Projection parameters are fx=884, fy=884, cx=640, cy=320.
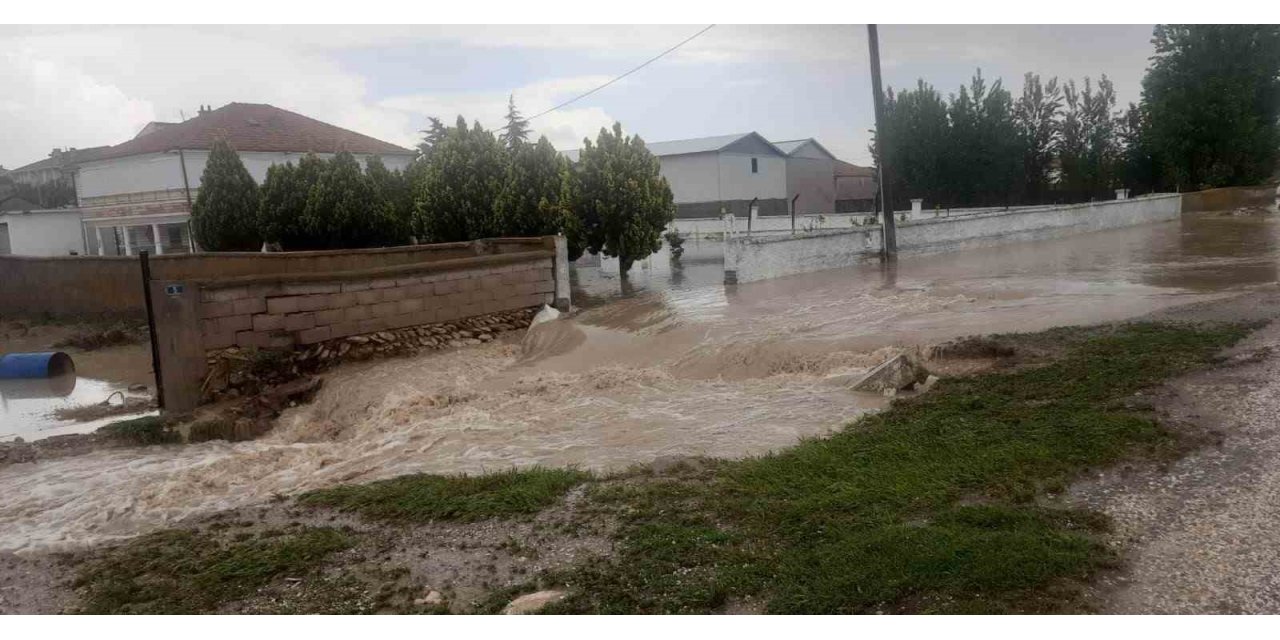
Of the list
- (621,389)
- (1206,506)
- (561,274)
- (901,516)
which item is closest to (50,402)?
(561,274)

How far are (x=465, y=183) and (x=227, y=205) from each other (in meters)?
8.74

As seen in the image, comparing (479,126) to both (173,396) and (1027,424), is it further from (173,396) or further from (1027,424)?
(1027,424)

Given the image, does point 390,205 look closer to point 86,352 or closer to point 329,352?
point 86,352

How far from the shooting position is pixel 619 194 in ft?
57.5

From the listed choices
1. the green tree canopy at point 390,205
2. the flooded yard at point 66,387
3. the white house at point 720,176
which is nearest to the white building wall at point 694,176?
the white house at point 720,176

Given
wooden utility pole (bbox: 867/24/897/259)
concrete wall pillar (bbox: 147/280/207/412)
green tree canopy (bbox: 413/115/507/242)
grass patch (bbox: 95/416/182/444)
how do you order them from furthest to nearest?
wooden utility pole (bbox: 867/24/897/259), green tree canopy (bbox: 413/115/507/242), concrete wall pillar (bbox: 147/280/207/412), grass patch (bbox: 95/416/182/444)

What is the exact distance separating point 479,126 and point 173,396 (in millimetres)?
9830

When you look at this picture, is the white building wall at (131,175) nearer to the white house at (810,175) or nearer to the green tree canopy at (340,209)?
the green tree canopy at (340,209)

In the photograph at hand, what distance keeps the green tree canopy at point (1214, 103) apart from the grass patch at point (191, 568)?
1534 inches

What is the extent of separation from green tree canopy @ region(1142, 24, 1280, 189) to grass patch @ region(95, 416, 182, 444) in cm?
3818

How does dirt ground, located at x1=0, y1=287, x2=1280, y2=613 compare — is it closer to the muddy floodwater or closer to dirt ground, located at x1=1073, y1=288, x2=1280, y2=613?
dirt ground, located at x1=1073, y1=288, x2=1280, y2=613

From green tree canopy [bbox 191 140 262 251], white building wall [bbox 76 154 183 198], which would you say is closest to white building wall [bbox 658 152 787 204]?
white building wall [bbox 76 154 183 198]

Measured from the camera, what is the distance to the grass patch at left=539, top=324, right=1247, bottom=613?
3918 millimetres

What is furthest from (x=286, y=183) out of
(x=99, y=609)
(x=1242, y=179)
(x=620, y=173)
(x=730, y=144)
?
(x=1242, y=179)
